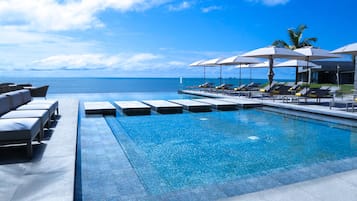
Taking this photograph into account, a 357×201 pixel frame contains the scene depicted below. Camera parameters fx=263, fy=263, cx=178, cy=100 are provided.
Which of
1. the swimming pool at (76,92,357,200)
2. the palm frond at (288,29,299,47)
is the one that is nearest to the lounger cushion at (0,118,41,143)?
the swimming pool at (76,92,357,200)

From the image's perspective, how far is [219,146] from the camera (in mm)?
5039

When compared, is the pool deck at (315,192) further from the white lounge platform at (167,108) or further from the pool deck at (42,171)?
the white lounge platform at (167,108)

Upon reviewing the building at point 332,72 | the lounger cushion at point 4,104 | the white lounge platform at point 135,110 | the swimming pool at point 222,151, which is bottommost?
the swimming pool at point 222,151

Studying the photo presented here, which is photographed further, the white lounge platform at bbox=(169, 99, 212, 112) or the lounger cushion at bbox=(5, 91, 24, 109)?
the white lounge platform at bbox=(169, 99, 212, 112)

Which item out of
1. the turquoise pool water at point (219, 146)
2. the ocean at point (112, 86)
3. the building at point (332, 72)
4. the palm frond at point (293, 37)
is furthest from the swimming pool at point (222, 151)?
the building at point (332, 72)

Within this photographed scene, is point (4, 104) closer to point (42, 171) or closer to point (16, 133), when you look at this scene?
point (16, 133)

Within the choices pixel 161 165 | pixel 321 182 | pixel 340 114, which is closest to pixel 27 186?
pixel 161 165

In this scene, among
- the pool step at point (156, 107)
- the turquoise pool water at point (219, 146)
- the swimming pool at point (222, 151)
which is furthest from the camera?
the pool step at point (156, 107)

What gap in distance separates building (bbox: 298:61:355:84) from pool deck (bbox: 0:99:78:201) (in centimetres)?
2350

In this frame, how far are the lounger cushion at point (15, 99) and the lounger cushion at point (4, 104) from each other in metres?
0.22

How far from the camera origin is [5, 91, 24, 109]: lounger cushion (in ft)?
18.2

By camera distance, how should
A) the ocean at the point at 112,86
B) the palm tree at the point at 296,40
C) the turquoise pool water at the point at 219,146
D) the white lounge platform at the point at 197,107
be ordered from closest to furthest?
the turquoise pool water at the point at 219,146
the white lounge platform at the point at 197,107
the palm tree at the point at 296,40
the ocean at the point at 112,86

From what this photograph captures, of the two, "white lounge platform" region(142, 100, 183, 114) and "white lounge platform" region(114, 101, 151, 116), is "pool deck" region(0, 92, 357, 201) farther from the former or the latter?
"white lounge platform" region(142, 100, 183, 114)

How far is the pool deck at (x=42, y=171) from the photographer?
2492mm
